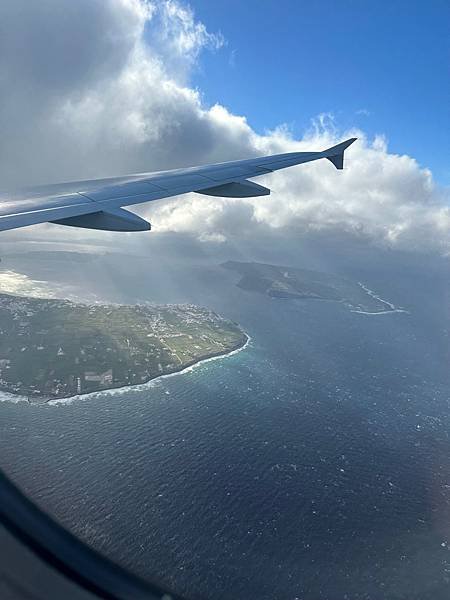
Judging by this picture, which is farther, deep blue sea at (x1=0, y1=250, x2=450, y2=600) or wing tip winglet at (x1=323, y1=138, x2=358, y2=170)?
deep blue sea at (x1=0, y1=250, x2=450, y2=600)

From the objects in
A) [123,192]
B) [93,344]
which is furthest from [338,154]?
[93,344]

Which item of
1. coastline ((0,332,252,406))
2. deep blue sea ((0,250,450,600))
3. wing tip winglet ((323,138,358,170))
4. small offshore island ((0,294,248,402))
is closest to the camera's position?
wing tip winglet ((323,138,358,170))

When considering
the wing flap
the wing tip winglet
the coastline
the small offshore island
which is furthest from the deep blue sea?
the wing tip winglet

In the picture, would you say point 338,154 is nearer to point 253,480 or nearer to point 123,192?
point 123,192

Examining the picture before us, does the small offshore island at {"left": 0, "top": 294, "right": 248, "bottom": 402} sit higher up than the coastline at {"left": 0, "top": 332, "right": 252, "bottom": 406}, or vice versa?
the small offshore island at {"left": 0, "top": 294, "right": 248, "bottom": 402}

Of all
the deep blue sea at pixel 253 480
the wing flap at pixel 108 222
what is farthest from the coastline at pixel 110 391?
the wing flap at pixel 108 222

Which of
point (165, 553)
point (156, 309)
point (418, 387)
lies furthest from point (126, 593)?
point (156, 309)

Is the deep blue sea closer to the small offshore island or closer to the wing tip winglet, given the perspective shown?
the small offshore island
